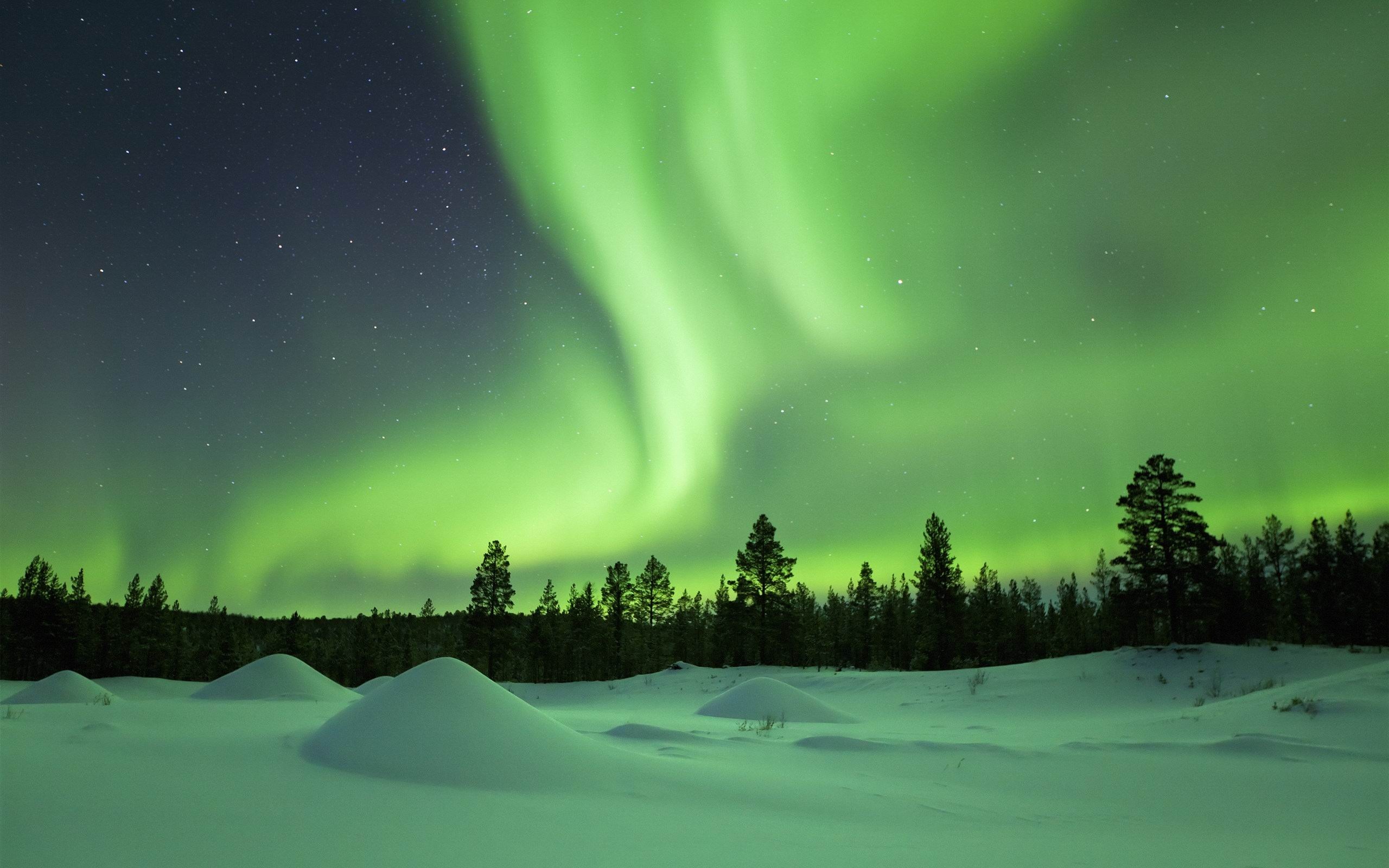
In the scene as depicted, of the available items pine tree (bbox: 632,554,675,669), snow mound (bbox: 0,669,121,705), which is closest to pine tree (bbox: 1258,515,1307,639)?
pine tree (bbox: 632,554,675,669)

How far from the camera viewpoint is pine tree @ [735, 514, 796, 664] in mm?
45156

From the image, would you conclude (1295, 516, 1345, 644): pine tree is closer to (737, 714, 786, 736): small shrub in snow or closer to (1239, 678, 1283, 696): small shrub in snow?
(1239, 678, 1283, 696): small shrub in snow

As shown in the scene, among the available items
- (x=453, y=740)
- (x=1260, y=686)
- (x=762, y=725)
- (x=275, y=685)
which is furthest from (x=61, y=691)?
(x=1260, y=686)

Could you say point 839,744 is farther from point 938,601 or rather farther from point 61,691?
point 938,601

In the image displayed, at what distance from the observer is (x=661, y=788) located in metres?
6.91

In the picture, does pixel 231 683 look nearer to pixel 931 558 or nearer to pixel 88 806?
pixel 88 806

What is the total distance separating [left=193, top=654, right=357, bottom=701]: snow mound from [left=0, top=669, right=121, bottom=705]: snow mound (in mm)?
3010

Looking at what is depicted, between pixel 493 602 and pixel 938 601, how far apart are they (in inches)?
1216

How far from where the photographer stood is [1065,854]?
5410 millimetres

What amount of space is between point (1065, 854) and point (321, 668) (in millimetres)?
81874

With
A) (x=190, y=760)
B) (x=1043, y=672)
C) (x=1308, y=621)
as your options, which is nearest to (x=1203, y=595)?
(x=1043, y=672)

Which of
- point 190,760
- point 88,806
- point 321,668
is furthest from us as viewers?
point 321,668

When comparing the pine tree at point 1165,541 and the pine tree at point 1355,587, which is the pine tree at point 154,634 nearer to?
the pine tree at point 1165,541

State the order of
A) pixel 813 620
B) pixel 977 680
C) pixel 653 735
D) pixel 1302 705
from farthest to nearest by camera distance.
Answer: pixel 813 620, pixel 977 680, pixel 1302 705, pixel 653 735
